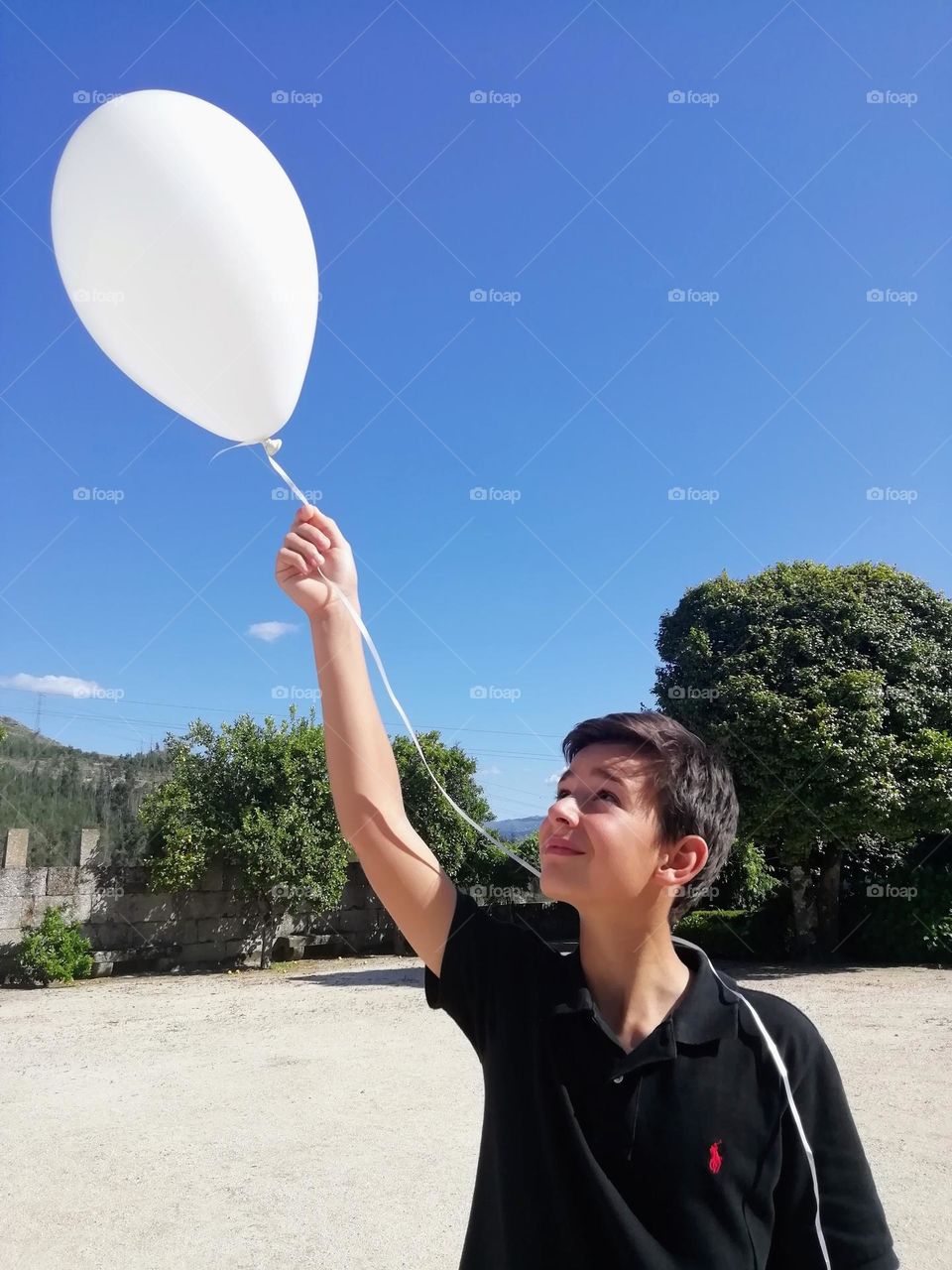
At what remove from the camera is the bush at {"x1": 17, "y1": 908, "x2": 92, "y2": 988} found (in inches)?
514

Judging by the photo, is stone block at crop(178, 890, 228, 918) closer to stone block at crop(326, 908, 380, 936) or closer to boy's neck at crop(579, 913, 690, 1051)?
stone block at crop(326, 908, 380, 936)

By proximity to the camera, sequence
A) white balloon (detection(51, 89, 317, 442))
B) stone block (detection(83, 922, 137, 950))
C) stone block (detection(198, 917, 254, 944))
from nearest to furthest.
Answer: white balloon (detection(51, 89, 317, 442)) < stone block (detection(83, 922, 137, 950)) < stone block (detection(198, 917, 254, 944))

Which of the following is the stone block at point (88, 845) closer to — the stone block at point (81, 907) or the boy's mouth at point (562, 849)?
the stone block at point (81, 907)

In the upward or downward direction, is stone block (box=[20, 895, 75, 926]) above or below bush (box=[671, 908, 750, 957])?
above

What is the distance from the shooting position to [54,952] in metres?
13.2

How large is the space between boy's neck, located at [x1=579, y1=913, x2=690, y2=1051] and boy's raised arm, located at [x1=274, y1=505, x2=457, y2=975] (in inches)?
9.1

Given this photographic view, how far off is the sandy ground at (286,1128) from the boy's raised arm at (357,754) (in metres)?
3.25

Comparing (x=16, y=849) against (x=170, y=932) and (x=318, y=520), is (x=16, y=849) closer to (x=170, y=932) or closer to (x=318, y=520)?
(x=170, y=932)

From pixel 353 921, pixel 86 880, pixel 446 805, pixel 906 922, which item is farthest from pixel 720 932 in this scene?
pixel 86 880

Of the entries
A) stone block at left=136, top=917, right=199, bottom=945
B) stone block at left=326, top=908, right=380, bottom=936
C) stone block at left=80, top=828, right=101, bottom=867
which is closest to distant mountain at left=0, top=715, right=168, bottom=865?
stone block at left=80, top=828, right=101, bottom=867

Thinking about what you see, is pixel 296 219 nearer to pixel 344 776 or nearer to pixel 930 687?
pixel 344 776

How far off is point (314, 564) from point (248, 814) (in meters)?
13.8

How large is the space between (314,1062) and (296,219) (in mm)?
6970

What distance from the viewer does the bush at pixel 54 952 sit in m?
13.0
